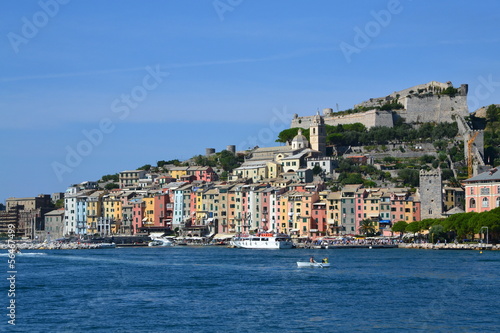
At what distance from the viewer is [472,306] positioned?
3541cm

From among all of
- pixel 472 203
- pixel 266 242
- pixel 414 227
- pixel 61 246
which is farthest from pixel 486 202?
pixel 61 246

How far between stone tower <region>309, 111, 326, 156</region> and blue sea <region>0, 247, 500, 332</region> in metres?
51.4

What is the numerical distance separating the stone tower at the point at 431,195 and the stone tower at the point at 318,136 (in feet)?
94.5

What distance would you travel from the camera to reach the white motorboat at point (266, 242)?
79812 mm

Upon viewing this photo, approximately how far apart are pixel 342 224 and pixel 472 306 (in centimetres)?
5310

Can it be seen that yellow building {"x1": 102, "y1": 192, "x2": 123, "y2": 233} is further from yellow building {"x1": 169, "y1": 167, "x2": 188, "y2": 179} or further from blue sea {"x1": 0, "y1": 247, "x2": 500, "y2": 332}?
blue sea {"x1": 0, "y1": 247, "x2": 500, "y2": 332}

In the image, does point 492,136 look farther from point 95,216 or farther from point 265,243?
point 95,216

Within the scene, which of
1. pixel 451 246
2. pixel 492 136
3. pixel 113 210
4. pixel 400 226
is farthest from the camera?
pixel 113 210

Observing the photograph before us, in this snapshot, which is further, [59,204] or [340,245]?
[59,204]

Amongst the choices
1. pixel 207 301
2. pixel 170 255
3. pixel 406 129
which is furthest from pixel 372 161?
pixel 207 301

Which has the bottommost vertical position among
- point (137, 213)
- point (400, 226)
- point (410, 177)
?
point (400, 226)

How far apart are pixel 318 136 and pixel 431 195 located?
30765 millimetres

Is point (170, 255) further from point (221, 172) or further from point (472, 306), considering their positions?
point (221, 172)

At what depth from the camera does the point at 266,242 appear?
80.6 meters
